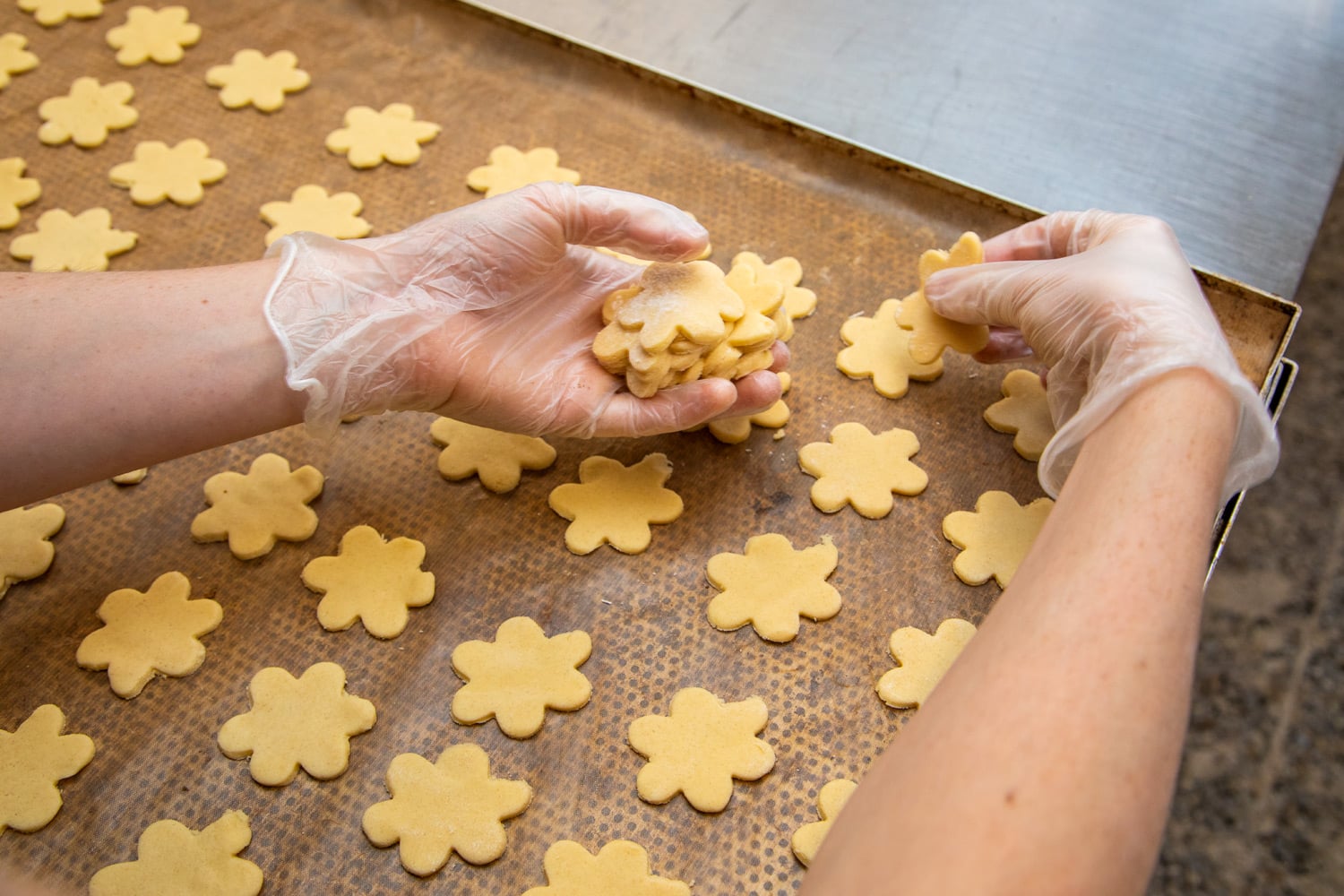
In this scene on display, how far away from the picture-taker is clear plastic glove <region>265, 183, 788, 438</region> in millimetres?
1448

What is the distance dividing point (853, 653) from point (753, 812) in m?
0.28

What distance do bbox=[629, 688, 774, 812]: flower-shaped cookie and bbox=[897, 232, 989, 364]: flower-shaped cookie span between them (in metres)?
0.70

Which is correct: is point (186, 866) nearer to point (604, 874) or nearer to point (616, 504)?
point (604, 874)

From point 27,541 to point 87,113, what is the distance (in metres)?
1.08

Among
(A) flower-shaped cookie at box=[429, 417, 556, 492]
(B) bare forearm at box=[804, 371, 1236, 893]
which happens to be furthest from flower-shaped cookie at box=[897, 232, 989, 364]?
(A) flower-shaped cookie at box=[429, 417, 556, 492]

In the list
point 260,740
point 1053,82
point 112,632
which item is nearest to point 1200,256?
point 1053,82

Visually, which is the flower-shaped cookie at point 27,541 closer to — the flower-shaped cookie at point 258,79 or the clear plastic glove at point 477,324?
the clear plastic glove at point 477,324

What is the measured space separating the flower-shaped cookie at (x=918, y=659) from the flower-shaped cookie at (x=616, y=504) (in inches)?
16.1

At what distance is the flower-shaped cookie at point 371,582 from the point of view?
1.43 m

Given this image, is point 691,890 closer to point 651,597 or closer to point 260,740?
point 651,597

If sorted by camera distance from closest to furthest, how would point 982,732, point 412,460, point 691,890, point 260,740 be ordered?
point 982,732 → point 691,890 → point 260,740 → point 412,460

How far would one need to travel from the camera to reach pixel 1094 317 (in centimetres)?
138

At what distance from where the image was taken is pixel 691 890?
1215 millimetres

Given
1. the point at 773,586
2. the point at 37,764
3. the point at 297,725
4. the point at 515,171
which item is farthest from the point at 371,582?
the point at 515,171
